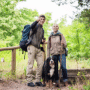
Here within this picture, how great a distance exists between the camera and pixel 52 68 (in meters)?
3.98

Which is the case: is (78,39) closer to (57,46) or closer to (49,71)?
(57,46)

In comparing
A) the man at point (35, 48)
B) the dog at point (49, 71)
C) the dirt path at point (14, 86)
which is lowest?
the dirt path at point (14, 86)

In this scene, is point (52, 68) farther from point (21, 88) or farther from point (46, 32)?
point (46, 32)

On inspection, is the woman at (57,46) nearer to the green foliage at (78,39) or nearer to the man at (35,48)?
the man at (35,48)

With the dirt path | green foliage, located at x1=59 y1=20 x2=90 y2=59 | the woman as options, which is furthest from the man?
green foliage, located at x1=59 y1=20 x2=90 y2=59

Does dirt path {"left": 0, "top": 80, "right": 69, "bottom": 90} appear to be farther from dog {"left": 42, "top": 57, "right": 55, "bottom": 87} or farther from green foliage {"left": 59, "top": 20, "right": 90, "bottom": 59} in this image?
green foliage {"left": 59, "top": 20, "right": 90, "bottom": 59}

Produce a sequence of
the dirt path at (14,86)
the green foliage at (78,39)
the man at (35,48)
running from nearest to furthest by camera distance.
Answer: the dirt path at (14,86)
the man at (35,48)
the green foliage at (78,39)

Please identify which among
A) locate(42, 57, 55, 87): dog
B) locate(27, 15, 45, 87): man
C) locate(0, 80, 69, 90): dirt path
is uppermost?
locate(27, 15, 45, 87): man

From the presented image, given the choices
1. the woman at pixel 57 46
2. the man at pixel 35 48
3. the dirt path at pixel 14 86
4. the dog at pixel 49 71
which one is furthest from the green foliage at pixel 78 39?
the dirt path at pixel 14 86

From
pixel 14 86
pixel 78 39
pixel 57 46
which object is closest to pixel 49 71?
pixel 57 46

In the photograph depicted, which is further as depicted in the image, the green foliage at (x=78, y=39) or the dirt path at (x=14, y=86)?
the green foliage at (x=78, y=39)

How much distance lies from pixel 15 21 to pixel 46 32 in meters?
11.2

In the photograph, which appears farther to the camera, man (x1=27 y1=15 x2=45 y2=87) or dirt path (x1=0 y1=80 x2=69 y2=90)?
man (x1=27 y1=15 x2=45 y2=87)

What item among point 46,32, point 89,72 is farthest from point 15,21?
point 89,72
